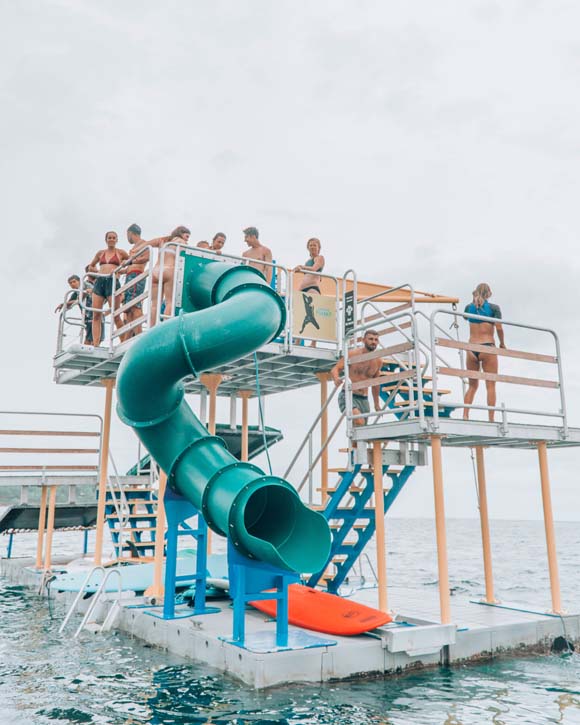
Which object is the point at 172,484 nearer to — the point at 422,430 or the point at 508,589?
the point at 422,430

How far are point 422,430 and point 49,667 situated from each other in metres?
6.73

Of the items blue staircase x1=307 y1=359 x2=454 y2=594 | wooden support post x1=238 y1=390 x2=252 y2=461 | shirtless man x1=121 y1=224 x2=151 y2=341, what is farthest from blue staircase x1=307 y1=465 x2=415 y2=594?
shirtless man x1=121 y1=224 x2=151 y2=341

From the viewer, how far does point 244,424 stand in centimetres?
1658

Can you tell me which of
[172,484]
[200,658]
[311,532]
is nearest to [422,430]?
[311,532]

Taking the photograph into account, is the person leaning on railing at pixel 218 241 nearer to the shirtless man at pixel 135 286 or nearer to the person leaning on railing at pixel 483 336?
the shirtless man at pixel 135 286

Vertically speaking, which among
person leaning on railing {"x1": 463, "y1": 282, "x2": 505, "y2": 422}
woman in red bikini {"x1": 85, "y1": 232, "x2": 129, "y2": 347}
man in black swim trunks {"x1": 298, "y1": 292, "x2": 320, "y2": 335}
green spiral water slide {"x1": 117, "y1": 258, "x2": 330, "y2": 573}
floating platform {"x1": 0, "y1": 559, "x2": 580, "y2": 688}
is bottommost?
floating platform {"x1": 0, "y1": 559, "x2": 580, "y2": 688}

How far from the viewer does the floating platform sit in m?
8.97

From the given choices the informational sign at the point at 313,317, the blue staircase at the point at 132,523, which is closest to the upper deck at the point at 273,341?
the informational sign at the point at 313,317

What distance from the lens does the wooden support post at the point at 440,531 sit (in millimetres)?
10242

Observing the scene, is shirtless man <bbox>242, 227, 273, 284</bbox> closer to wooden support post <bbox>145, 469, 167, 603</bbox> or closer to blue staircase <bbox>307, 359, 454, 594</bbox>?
blue staircase <bbox>307, 359, 454, 594</bbox>

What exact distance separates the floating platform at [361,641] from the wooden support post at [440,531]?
0.96 feet

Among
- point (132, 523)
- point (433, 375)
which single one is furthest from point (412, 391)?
point (132, 523)

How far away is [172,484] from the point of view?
10242 mm

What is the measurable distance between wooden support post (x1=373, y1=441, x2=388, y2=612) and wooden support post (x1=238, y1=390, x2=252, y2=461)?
5.32m
